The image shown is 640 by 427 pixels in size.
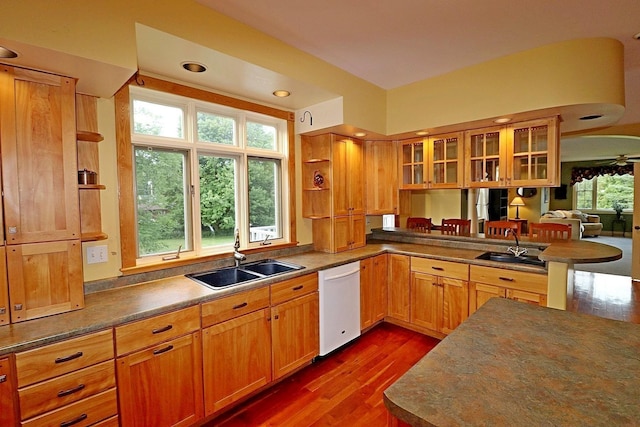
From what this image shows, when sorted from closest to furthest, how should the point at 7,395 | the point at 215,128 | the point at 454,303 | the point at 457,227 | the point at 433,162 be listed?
the point at 7,395 < the point at 215,128 < the point at 454,303 < the point at 433,162 < the point at 457,227

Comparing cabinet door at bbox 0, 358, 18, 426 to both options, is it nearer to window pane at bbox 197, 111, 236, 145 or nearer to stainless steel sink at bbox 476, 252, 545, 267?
window pane at bbox 197, 111, 236, 145

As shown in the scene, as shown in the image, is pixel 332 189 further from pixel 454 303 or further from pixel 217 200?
pixel 454 303

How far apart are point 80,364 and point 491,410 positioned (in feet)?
5.94

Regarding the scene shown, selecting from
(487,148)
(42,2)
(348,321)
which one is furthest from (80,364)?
(487,148)

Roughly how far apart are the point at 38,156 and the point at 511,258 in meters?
3.77

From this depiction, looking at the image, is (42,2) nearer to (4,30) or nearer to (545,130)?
(4,30)

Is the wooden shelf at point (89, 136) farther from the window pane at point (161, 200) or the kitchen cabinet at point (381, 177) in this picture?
the kitchen cabinet at point (381, 177)

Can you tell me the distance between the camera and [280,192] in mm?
3350

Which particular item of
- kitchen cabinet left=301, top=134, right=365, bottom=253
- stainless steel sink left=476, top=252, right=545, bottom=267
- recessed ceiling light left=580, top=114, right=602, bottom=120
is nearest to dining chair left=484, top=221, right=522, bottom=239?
stainless steel sink left=476, top=252, right=545, bottom=267

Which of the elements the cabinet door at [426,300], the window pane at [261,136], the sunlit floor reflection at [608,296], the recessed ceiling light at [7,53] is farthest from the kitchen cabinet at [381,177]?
the recessed ceiling light at [7,53]

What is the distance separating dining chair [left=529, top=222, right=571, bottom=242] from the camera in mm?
3391

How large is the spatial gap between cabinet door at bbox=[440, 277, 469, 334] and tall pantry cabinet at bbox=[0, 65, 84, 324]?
2947 mm

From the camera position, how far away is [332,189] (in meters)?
3.32

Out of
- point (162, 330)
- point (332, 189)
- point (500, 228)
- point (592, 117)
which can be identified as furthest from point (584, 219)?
point (162, 330)
